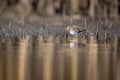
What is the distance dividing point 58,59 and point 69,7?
5808 millimetres

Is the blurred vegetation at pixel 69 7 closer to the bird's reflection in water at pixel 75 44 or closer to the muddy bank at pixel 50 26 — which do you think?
the muddy bank at pixel 50 26

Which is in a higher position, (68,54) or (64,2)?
(64,2)

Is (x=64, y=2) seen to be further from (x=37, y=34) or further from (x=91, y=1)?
(x=37, y=34)

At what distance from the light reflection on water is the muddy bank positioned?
129 centimetres

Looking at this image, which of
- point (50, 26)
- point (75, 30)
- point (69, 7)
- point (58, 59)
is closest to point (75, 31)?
point (75, 30)

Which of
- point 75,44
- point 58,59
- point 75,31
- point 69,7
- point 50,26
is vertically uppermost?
point 69,7

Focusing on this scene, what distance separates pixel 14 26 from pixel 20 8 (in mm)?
953

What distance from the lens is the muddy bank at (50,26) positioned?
1462 centimetres

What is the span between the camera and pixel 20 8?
1597 centimetres

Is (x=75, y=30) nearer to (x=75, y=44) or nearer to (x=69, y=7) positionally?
(x=75, y=44)

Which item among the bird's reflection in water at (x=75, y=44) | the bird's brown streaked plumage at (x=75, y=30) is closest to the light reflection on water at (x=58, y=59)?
the bird's reflection in water at (x=75, y=44)

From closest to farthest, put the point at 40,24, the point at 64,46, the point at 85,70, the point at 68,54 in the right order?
the point at 85,70 < the point at 68,54 < the point at 64,46 < the point at 40,24

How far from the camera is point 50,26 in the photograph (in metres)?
15.2

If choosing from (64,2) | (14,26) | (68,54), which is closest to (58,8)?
(64,2)
